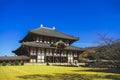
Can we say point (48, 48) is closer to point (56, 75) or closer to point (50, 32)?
point (50, 32)

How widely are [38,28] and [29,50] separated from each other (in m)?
11.2

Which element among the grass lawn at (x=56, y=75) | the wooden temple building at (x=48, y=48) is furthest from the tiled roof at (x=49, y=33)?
the grass lawn at (x=56, y=75)

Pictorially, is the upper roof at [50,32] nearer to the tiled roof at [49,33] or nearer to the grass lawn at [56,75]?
the tiled roof at [49,33]

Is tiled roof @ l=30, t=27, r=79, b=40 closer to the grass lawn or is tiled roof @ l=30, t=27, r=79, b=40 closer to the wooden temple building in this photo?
the wooden temple building

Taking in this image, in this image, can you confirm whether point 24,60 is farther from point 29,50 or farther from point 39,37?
point 39,37

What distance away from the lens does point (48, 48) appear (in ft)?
167

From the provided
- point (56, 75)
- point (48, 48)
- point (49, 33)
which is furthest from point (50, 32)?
point (56, 75)

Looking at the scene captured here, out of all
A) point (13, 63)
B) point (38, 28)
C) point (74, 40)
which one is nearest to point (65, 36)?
point (74, 40)

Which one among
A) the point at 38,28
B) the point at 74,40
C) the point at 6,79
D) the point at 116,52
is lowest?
the point at 6,79

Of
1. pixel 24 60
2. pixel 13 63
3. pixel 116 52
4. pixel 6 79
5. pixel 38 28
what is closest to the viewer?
pixel 6 79

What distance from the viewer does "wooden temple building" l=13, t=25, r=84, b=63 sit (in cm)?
4872

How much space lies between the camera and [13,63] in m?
44.1

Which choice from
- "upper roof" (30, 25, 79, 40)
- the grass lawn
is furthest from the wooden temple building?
the grass lawn

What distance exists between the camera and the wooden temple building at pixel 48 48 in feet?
160
